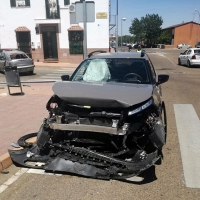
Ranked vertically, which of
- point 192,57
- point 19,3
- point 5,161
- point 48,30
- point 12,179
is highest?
point 19,3

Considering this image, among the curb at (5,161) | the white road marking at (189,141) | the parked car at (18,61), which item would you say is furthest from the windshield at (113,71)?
the parked car at (18,61)

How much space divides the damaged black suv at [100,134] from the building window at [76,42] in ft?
62.8

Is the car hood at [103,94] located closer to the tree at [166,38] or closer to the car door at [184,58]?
the car door at [184,58]

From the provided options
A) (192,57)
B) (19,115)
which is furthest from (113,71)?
(192,57)

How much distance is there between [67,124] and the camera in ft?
11.9

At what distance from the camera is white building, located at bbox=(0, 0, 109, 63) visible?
2217 centimetres

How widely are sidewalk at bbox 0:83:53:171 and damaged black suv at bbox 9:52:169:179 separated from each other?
92cm

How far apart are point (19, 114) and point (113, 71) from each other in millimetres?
3125

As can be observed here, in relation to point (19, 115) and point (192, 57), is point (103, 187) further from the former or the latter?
point (192, 57)

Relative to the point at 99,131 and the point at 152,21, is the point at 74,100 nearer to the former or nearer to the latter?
the point at 99,131

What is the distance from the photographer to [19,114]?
22.2ft

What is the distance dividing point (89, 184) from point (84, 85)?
1.68 meters

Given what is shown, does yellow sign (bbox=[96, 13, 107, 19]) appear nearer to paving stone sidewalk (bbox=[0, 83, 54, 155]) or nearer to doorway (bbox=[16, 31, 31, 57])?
doorway (bbox=[16, 31, 31, 57])

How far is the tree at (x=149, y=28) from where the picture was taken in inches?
3346
